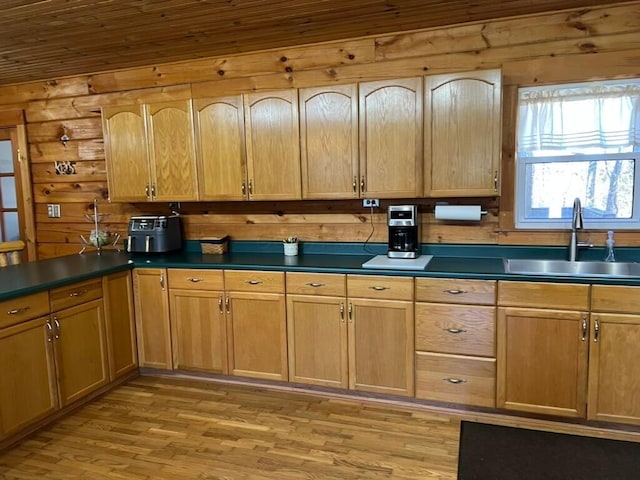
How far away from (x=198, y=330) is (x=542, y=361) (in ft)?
7.18

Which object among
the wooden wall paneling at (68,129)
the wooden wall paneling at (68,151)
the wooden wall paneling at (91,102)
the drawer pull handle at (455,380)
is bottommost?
the drawer pull handle at (455,380)

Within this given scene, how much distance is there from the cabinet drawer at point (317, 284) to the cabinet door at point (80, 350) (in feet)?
4.27

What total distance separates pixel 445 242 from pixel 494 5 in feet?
4.81

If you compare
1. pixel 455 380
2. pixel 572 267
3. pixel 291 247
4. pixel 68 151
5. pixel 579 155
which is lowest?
pixel 455 380

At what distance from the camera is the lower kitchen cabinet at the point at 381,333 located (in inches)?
112

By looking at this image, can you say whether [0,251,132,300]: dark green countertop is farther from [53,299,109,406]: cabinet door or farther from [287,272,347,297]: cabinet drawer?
[287,272,347,297]: cabinet drawer

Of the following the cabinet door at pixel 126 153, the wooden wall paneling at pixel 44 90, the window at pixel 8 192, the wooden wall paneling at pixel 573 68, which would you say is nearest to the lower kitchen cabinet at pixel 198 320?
the cabinet door at pixel 126 153

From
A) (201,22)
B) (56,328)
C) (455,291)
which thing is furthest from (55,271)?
(455,291)

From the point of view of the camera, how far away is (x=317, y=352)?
10.1ft

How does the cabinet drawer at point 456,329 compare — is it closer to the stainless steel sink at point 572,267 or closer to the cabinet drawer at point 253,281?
the stainless steel sink at point 572,267

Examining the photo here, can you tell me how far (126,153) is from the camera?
3.66 meters

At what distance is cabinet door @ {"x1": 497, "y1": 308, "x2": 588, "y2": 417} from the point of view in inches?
101

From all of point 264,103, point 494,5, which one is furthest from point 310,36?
point 494,5

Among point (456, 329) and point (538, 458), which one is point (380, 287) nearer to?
point (456, 329)
